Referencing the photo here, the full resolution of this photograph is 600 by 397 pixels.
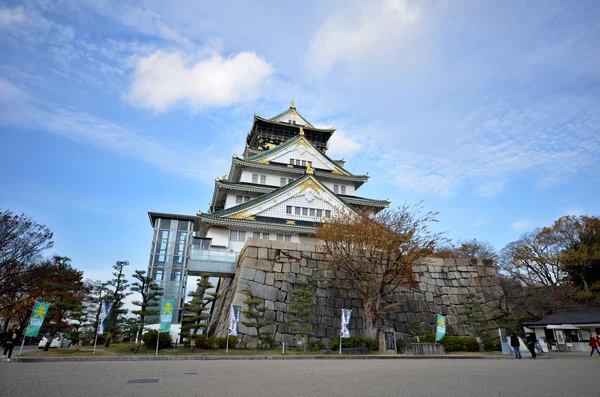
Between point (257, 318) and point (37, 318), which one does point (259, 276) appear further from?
point (37, 318)

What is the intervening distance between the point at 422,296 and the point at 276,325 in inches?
434

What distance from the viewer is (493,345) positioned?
20344 millimetres

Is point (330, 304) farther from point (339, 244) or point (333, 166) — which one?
point (333, 166)

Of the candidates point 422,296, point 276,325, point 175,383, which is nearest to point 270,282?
point 276,325

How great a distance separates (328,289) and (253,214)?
8.75 m

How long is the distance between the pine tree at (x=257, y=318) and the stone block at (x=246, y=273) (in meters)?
0.90

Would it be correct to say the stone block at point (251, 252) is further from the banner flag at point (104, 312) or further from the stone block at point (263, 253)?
the banner flag at point (104, 312)

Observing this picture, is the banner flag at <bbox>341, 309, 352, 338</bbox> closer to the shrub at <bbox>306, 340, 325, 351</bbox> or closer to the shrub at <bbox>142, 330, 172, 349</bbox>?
the shrub at <bbox>306, 340, 325, 351</bbox>

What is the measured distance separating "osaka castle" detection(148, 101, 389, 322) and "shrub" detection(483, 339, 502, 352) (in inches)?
508

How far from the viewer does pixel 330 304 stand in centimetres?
2195

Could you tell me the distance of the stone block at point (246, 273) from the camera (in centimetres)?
2038

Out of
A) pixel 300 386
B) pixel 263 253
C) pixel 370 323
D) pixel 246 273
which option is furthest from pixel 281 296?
pixel 300 386

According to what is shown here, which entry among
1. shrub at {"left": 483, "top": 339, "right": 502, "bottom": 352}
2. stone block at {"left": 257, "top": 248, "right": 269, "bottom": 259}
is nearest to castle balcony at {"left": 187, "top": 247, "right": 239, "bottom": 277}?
stone block at {"left": 257, "top": 248, "right": 269, "bottom": 259}

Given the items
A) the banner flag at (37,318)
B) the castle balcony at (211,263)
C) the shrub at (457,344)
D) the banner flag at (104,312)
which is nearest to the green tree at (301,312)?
the castle balcony at (211,263)
